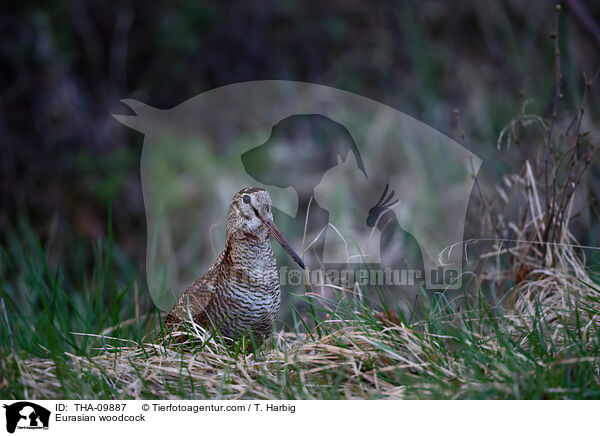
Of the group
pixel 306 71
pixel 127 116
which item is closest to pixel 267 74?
pixel 306 71

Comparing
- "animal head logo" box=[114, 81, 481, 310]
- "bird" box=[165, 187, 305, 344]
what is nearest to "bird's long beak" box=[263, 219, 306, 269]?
"bird" box=[165, 187, 305, 344]

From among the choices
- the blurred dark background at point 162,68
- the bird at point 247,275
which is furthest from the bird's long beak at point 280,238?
the blurred dark background at point 162,68

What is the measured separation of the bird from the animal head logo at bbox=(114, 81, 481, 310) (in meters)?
0.63

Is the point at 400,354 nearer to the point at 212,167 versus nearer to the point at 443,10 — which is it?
the point at 212,167

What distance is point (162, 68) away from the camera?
4.22m

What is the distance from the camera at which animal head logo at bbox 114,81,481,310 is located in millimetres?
2758

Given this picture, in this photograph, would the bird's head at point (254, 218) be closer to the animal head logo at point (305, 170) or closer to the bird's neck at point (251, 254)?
the bird's neck at point (251, 254)

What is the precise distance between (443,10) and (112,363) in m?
4.02

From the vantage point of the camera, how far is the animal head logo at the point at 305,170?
9.05 feet

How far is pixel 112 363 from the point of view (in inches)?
68.7

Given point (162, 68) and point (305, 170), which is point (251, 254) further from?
point (162, 68)
